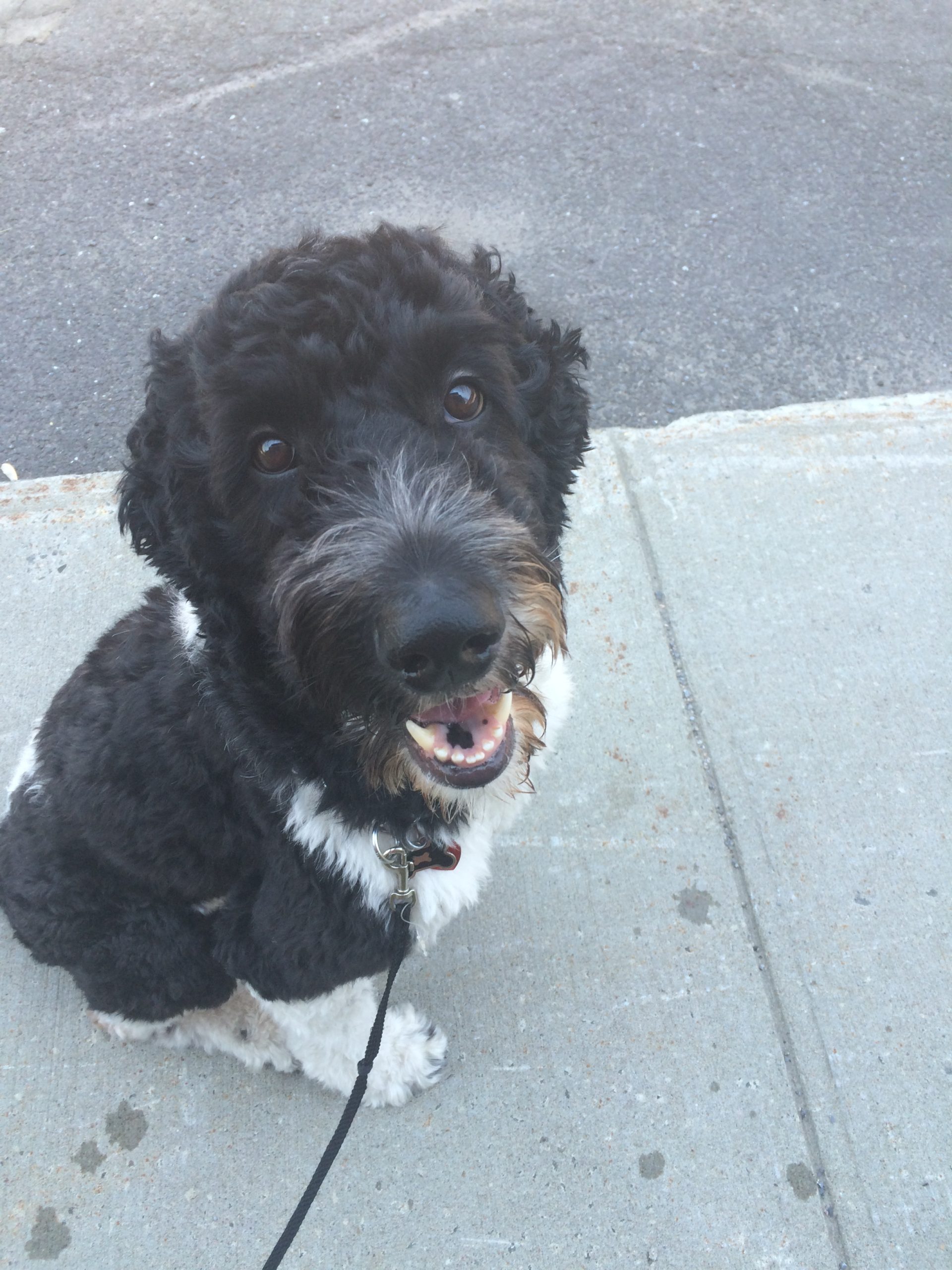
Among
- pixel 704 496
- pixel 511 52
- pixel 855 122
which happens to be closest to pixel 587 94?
pixel 511 52

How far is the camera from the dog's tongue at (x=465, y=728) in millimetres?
1744

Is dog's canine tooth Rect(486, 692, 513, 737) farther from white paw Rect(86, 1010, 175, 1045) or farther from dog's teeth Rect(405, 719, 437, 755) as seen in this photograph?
white paw Rect(86, 1010, 175, 1045)

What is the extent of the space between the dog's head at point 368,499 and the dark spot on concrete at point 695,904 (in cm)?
99

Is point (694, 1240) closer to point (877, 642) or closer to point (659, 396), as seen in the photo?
point (877, 642)

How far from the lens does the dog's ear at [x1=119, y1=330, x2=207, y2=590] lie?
1858mm

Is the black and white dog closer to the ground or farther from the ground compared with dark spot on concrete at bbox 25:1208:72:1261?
farther from the ground

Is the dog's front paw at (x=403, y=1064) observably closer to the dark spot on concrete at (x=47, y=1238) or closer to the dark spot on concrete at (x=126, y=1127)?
the dark spot on concrete at (x=126, y=1127)

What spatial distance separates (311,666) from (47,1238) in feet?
5.49

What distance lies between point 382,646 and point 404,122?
504 cm

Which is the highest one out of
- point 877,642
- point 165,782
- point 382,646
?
point 382,646

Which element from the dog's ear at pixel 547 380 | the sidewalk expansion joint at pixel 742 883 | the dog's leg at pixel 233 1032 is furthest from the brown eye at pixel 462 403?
the dog's leg at pixel 233 1032

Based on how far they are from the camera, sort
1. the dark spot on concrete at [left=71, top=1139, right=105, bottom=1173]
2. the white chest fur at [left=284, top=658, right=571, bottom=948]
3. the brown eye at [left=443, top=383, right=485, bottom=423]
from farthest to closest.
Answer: the dark spot on concrete at [left=71, top=1139, right=105, bottom=1173], the white chest fur at [left=284, top=658, right=571, bottom=948], the brown eye at [left=443, top=383, right=485, bottom=423]

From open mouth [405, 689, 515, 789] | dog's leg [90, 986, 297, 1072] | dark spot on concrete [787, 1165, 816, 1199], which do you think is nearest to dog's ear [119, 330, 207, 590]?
open mouth [405, 689, 515, 789]

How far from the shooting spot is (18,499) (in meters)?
3.68
